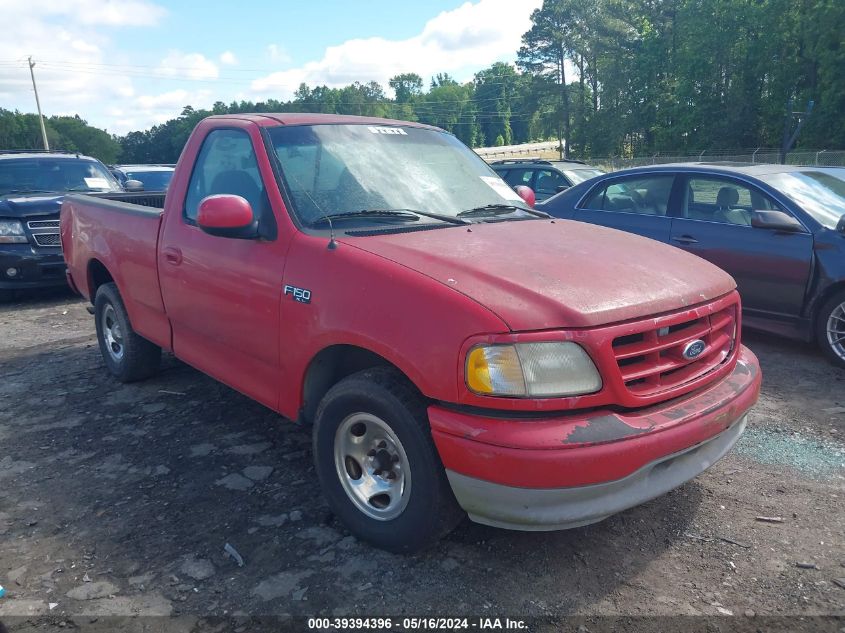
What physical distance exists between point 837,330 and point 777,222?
101 cm

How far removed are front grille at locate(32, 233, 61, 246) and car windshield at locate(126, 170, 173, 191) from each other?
651cm

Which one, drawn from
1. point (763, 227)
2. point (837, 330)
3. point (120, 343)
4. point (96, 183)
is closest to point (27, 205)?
point (96, 183)

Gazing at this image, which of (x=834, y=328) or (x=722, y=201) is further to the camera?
(x=722, y=201)

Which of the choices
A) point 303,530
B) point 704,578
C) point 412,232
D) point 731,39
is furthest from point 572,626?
point 731,39

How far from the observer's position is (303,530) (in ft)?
10.3

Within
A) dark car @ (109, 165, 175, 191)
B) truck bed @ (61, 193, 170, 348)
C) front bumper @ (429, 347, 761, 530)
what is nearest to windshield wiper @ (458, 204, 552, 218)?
front bumper @ (429, 347, 761, 530)

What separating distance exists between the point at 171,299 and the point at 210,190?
75 centimetres

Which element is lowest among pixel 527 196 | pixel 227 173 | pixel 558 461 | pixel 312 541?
pixel 312 541

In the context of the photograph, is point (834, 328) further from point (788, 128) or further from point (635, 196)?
point (788, 128)

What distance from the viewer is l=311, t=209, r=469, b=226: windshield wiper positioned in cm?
331

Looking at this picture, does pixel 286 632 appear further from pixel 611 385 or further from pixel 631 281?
pixel 631 281

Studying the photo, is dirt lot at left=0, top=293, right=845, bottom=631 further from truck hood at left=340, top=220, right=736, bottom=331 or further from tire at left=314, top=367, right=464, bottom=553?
truck hood at left=340, top=220, right=736, bottom=331

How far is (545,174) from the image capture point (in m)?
11.4

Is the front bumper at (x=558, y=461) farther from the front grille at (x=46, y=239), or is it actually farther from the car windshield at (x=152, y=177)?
the car windshield at (x=152, y=177)
